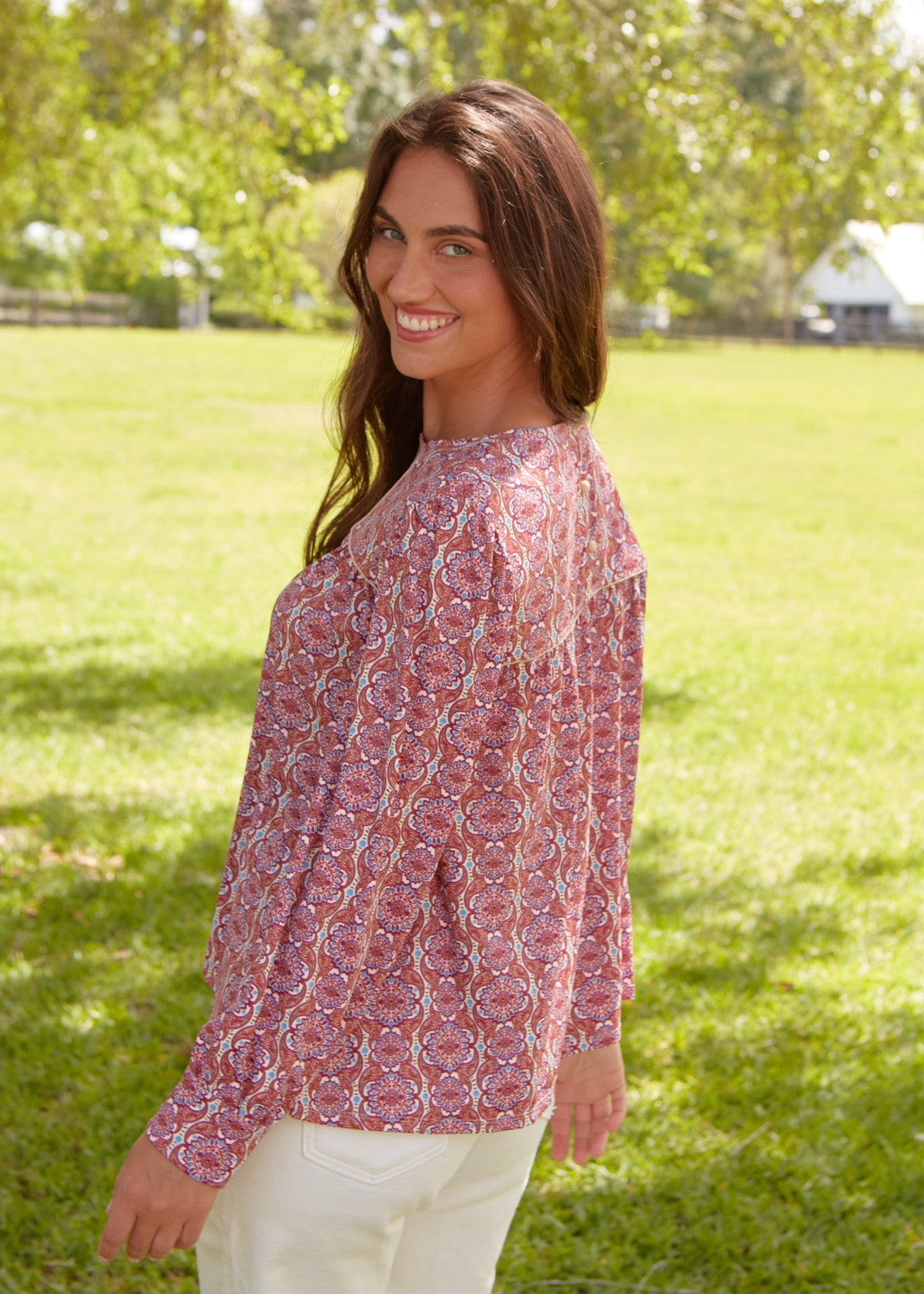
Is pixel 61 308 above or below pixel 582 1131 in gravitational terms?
above

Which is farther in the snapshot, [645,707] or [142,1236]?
[645,707]

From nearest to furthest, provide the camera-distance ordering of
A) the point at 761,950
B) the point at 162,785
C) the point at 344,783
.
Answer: the point at 344,783
the point at 761,950
the point at 162,785

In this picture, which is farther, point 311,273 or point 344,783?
point 311,273

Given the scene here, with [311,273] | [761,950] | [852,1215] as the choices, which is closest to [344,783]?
[852,1215]

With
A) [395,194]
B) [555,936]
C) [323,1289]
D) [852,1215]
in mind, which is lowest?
[852,1215]

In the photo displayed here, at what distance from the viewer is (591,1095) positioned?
6.95 ft

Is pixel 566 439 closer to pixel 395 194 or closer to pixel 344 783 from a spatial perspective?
pixel 395 194

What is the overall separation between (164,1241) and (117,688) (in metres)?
6.34

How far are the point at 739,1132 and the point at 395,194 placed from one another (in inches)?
117

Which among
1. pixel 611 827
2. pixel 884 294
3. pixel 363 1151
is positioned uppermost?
pixel 884 294

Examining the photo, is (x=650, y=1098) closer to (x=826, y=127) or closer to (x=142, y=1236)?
(x=142, y=1236)

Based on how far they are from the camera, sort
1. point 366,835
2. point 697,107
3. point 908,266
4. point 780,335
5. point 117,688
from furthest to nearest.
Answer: point 908,266 < point 780,335 < point 117,688 < point 697,107 < point 366,835

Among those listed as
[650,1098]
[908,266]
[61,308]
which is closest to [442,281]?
[650,1098]

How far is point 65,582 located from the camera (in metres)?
10.2
